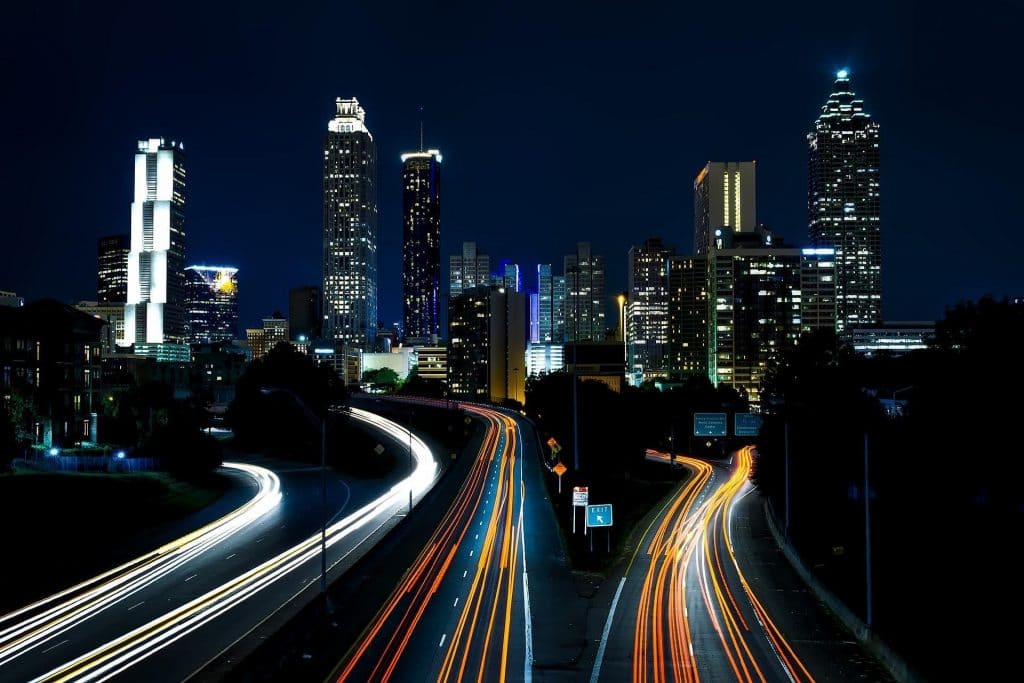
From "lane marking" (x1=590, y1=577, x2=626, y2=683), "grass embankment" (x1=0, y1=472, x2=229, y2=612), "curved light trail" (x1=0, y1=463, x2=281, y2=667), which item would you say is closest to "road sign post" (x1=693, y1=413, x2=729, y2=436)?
"lane marking" (x1=590, y1=577, x2=626, y2=683)

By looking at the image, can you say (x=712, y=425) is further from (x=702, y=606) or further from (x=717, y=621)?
(x=717, y=621)

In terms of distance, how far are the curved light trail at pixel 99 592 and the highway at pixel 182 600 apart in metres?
0.05

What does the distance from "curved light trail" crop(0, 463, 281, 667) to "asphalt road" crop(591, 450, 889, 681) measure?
60.8 feet

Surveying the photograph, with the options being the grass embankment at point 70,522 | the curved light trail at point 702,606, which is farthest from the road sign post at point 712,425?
the grass embankment at point 70,522

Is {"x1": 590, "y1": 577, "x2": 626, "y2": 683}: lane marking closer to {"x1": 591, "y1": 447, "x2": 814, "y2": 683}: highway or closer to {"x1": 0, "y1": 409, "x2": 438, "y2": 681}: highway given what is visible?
{"x1": 591, "y1": 447, "x2": 814, "y2": 683}: highway

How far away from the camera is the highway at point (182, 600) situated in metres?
27.1

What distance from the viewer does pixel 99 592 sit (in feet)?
120

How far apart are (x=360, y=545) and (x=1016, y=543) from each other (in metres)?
32.5

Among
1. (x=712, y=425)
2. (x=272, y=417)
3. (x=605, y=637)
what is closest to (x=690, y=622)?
(x=605, y=637)

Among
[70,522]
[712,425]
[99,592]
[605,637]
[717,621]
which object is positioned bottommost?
[99,592]

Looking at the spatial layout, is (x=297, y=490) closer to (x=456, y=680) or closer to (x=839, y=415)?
(x=839, y=415)

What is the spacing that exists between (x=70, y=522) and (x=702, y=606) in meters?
35.1

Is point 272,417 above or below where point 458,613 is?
above

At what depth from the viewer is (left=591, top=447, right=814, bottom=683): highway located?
2577cm
